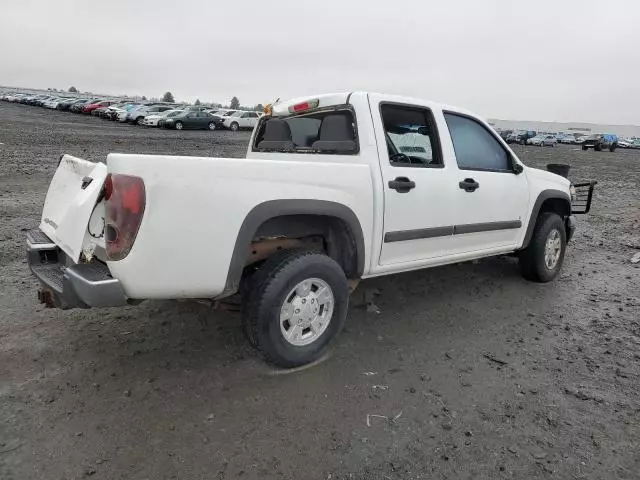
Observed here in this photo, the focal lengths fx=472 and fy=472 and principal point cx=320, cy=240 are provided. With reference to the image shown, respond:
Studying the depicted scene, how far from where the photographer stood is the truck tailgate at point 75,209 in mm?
2668

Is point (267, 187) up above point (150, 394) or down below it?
above

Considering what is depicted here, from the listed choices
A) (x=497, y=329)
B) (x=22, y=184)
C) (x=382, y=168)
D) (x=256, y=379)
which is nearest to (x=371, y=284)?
(x=497, y=329)

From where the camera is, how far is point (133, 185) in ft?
8.19

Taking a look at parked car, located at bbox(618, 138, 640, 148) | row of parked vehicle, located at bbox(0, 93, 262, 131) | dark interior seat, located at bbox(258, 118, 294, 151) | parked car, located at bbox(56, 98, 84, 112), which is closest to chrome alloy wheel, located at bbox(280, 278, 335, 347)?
dark interior seat, located at bbox(258, 118, 294, 151)

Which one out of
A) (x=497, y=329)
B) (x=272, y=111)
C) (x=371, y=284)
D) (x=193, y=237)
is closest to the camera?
(x=193, y=237)

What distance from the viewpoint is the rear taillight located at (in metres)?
2.49

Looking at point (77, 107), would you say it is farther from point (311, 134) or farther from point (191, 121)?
point (311, 134)

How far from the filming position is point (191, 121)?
104 feet

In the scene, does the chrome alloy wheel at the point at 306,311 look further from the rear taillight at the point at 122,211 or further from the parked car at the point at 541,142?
the parked car at the point at 541,142

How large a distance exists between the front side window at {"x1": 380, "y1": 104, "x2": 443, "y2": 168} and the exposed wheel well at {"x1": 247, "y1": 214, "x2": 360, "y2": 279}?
0.82 meters

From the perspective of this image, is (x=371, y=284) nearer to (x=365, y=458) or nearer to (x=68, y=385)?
(x=365, y=458)

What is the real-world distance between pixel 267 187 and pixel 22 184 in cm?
836

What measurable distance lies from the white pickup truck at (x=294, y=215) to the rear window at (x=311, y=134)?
0.04 ft

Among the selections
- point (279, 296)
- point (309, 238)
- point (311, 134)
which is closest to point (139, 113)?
point (311, 134)
